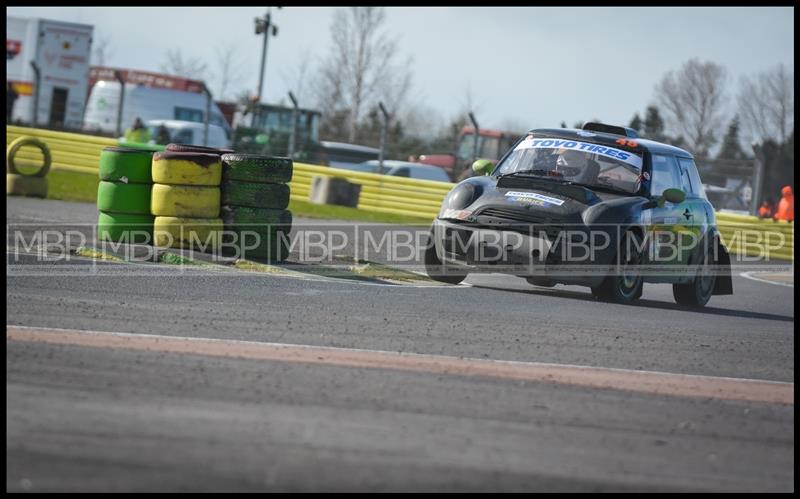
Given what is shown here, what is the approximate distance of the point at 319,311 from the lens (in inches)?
320

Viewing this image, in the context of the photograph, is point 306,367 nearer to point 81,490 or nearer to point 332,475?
point 332,475

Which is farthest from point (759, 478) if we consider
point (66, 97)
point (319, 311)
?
point (66, 97)

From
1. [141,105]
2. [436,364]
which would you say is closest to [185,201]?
[436,364]

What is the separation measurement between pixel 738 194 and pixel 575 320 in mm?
17757

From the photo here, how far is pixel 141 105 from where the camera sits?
37875 mm

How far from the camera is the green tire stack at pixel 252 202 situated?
11.1 metres

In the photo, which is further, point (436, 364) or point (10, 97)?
point (10, 97)

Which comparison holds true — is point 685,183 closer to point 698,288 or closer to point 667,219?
point 667,219

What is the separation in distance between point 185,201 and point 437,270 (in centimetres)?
248

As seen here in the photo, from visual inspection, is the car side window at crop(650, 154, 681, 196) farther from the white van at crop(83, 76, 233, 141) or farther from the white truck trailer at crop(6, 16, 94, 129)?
the white truck trailer at crop(6, 16, 94, 129)

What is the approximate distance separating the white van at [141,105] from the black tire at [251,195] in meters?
26.5

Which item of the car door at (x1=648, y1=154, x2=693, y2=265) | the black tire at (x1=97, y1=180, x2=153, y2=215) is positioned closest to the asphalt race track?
the car door at (x1=648, y1=154, x2=693, y2=265)

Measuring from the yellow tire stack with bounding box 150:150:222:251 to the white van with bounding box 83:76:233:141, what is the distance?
2651cm

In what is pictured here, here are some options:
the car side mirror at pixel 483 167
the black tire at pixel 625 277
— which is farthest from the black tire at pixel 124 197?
the black tire at pixel 625 277
